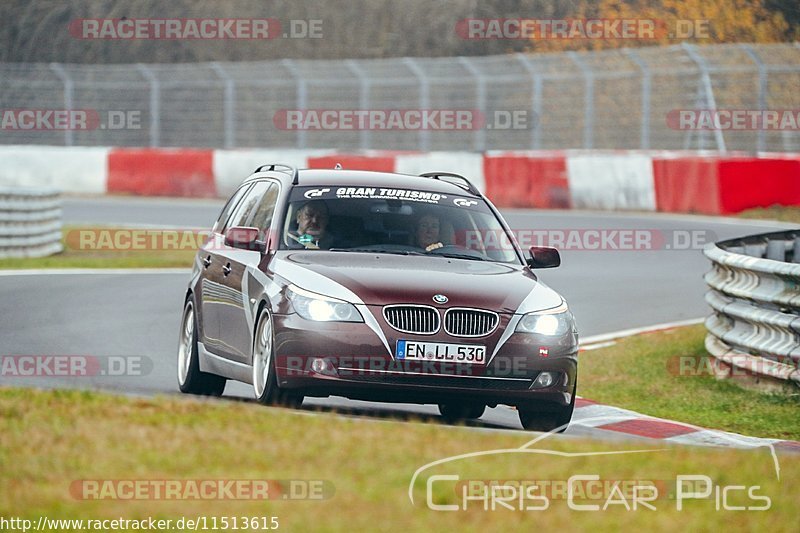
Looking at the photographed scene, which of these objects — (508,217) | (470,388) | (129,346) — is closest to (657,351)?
(129,346)

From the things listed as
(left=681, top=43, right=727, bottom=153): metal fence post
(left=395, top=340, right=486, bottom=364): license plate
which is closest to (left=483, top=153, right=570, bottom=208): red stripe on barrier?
(left=681, top=43, right=727, bottom=153): metal fence post

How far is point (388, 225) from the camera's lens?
10.5 metres

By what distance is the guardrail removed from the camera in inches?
880

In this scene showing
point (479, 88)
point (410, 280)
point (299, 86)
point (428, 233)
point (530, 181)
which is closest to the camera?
point (410, 280)

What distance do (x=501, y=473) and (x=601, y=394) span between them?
5.92m

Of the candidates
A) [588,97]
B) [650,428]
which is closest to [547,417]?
[650,428]

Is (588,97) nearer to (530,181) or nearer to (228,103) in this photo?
(530,181)

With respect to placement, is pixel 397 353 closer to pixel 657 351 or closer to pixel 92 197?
pixel 657 351

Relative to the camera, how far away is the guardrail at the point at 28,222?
73.4 ft

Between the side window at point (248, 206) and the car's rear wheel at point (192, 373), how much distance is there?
62cm

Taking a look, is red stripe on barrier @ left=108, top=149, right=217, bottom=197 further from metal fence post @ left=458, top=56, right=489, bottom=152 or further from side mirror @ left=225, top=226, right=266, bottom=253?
side mirror @ left=225, top=226, right=266, bottom=253

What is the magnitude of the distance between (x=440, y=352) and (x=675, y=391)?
382 cm

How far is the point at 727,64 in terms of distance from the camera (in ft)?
99.7

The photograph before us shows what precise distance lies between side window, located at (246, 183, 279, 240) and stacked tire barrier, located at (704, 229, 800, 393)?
3609 mm
